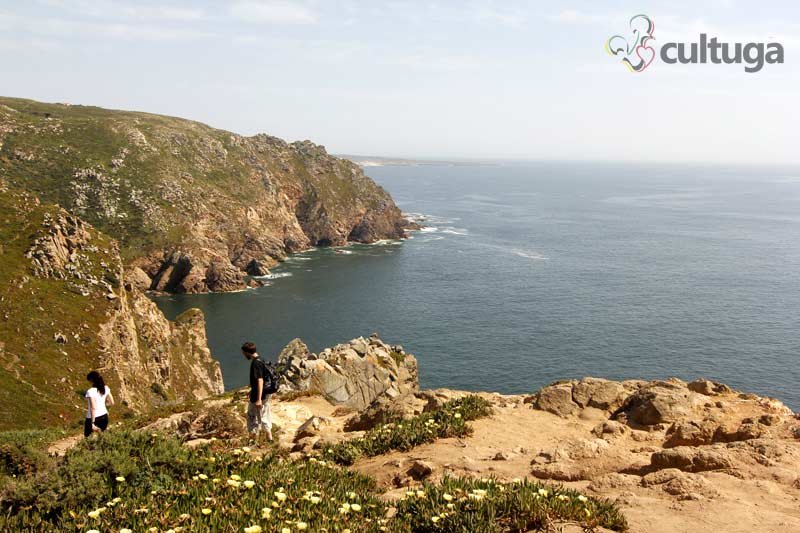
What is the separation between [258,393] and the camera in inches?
611

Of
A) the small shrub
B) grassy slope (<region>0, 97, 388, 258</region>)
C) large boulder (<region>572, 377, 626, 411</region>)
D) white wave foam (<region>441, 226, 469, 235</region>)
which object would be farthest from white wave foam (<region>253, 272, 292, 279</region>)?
the small shrub

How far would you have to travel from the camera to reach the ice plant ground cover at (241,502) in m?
7.99

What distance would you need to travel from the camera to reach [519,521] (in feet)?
27.5

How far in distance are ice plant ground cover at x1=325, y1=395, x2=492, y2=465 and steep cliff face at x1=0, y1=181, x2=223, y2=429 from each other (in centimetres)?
3142

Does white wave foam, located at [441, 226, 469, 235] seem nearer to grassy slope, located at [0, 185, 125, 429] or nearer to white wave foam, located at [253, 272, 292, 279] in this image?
white wave foam, located at [253, 272, 292, 279]

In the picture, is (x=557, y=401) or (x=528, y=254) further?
(x=528, y=254)

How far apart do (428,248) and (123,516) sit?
143931mm

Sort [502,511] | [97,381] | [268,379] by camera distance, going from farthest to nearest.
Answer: [97,381], [268,379], [502,511]

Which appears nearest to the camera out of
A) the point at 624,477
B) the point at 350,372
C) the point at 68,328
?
the point at 624,477

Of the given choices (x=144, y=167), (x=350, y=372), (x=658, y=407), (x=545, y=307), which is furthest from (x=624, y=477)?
(x=144, y=167)

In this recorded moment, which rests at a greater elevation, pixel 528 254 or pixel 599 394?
pixel 599 394

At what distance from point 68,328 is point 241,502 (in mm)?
47085

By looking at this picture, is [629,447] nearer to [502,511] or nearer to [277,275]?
[502,511]

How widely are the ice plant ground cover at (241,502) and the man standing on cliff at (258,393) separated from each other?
15.9 ft
